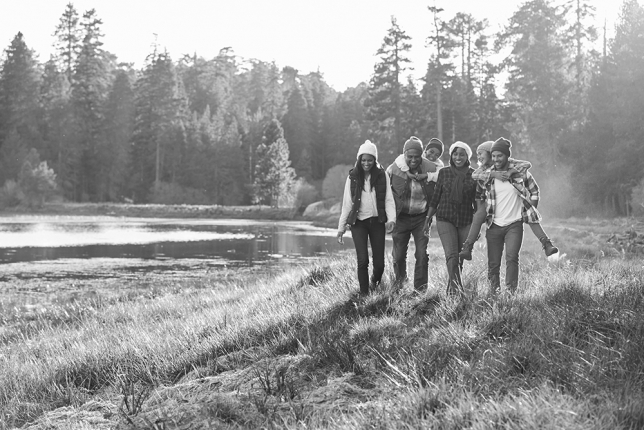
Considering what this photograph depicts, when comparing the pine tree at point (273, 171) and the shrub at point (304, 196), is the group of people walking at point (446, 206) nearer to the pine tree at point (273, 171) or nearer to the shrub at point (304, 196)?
the shrub at point (304, 196)

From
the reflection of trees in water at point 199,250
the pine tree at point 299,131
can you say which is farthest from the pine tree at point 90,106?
the reflection of trees in water at point 199,250

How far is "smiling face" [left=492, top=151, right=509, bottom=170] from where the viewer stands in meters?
6.14

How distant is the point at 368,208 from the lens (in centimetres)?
684

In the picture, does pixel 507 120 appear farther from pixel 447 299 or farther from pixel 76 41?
pixel 76 41


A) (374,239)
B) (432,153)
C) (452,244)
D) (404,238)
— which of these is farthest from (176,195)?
(452,244)

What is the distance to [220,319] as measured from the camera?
21.3 ft

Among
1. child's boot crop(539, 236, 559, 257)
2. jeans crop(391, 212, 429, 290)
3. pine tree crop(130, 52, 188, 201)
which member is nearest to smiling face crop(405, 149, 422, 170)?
jeans crop(391, 212, 429, 290)

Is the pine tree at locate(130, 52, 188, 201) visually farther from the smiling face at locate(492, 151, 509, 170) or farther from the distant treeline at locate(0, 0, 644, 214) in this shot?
the smiling face at locate(492, 151, 509, 170)

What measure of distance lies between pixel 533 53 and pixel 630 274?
108ft

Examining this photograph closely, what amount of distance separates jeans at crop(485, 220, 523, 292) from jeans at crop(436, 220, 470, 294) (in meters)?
0.33

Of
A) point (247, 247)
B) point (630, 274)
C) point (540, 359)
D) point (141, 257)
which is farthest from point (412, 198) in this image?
point (247, 247)

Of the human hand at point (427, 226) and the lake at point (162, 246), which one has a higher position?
the human hand at point (427, 226)

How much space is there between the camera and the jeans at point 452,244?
20.7 ft

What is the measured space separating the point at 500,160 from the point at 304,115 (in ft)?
237
